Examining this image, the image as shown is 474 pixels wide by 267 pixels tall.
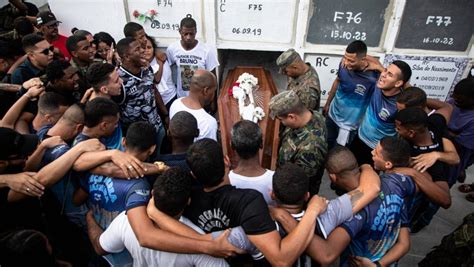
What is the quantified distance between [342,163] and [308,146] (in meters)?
0.52

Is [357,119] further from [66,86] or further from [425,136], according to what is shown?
[66,86]

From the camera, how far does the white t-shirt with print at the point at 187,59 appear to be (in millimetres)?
4180

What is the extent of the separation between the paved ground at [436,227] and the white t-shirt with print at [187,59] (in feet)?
7.67

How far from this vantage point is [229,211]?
1.82 meters

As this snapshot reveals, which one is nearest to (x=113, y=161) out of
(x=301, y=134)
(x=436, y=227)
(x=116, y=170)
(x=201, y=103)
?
(x=116, y=170)

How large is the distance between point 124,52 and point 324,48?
281 centimetres

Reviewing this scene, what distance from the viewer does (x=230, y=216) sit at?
1827mm

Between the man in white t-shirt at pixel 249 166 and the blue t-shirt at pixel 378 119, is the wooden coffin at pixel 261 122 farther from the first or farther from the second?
the blue t-shirt at pixel 378 119

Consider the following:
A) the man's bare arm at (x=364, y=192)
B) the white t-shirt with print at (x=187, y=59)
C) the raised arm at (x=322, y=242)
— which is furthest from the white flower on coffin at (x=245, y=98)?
the raised arm at (x=322, y=242)

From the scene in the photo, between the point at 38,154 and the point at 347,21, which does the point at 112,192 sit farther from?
the point at 347,21

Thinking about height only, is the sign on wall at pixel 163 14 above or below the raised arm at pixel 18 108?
A: above

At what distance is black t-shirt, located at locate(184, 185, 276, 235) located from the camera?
1710 millimetres

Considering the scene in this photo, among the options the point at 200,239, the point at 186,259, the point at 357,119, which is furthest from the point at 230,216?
the point at 357,119

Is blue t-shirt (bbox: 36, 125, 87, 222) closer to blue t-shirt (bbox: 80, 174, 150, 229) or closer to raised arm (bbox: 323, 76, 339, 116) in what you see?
blue t-shirt (bbox: 80, 174, 150, 229)
